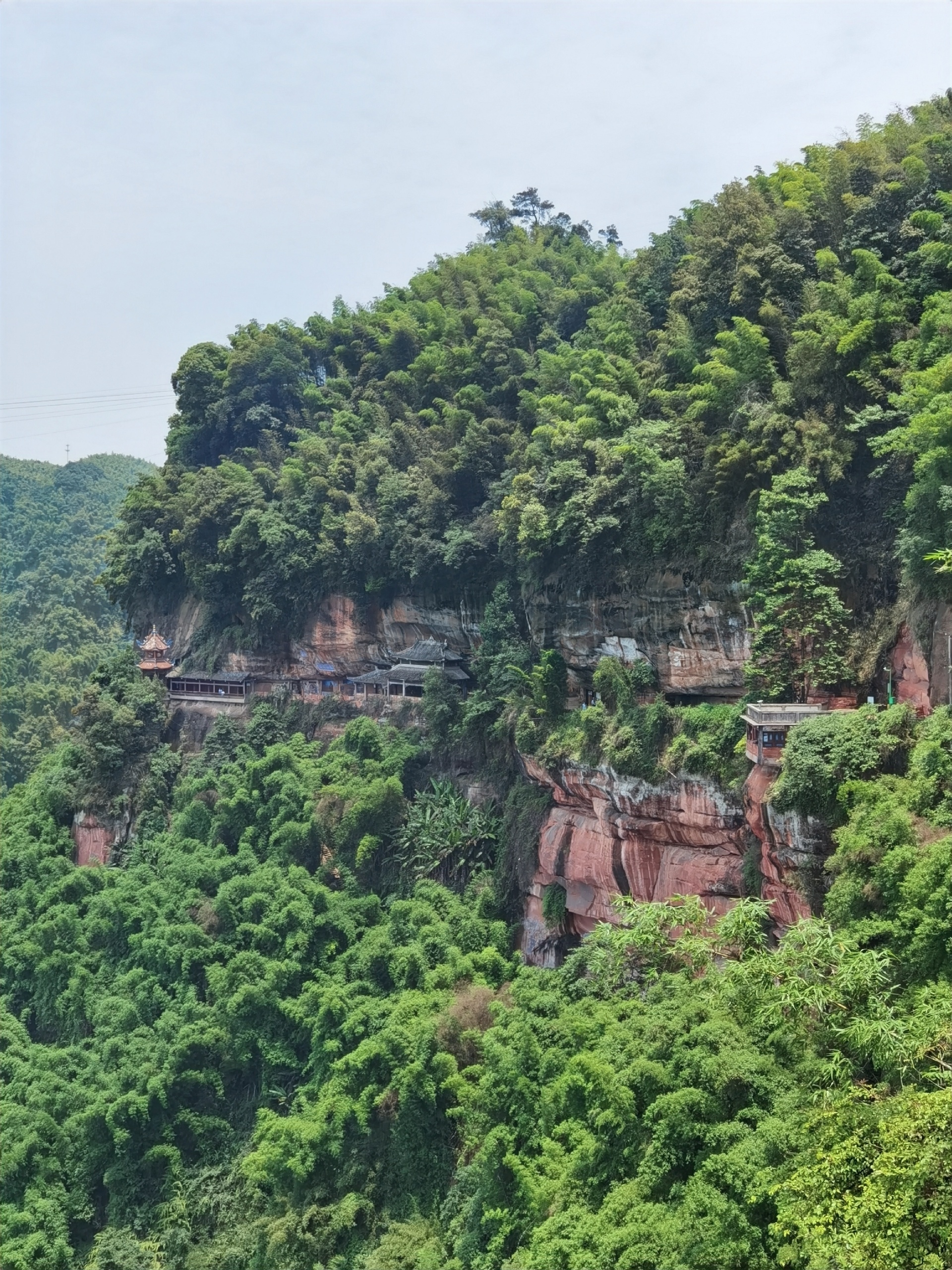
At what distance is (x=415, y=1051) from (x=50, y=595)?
30.2 meters

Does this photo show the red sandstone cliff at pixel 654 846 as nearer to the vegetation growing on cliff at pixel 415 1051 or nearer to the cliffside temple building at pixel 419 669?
the vegetation growing on cliff at pixel 415 1051

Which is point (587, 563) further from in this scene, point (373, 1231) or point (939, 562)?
point (373, 1231)

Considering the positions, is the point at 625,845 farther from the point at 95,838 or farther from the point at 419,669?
the point at 95,838

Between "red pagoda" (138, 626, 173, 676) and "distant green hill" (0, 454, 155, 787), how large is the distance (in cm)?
828

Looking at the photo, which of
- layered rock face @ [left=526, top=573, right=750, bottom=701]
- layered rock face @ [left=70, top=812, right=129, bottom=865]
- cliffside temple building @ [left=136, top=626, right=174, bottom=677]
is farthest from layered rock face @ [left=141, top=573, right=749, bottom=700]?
layered rock face @ [left=70, top=812, right=129, bottom=865]

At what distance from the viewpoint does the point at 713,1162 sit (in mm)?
11945

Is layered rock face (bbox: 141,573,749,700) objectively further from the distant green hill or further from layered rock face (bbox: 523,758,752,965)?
the distant green hill

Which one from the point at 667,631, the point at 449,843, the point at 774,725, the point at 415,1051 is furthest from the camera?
the point at 449,843

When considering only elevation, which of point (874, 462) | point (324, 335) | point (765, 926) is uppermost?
point (324, 335)

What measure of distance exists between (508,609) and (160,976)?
923cm

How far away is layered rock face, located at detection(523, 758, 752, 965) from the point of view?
18469mm

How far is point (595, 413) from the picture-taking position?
23250mm

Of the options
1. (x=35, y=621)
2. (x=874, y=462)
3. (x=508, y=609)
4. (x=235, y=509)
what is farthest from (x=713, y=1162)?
(x=35, y=621)

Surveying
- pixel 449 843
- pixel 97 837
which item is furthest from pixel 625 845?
pixel 97 837
